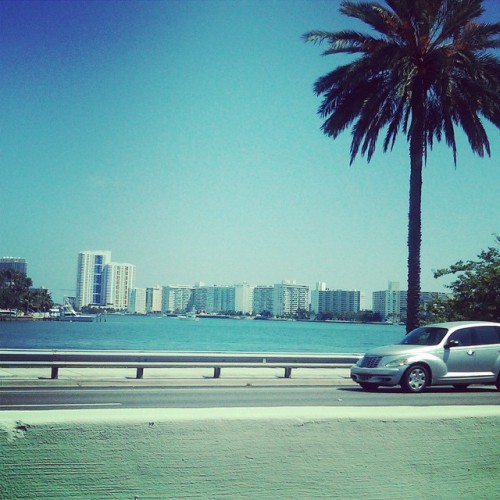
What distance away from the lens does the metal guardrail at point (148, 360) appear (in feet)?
60.0

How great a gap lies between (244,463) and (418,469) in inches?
36.5

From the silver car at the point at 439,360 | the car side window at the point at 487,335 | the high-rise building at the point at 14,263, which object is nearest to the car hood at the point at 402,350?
the silver car at the point at 439,360

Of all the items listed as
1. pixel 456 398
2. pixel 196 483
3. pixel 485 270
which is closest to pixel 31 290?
pixel 485 270

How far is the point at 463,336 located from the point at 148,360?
8.98 meters

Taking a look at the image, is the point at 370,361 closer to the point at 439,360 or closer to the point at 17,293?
the point at 439,360

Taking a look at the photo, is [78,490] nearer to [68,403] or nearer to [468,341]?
[68,403]

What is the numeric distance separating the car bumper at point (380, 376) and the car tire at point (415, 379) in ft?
0.51

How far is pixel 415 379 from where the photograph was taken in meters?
15.6

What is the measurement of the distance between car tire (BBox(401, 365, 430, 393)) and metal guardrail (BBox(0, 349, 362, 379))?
5309mm

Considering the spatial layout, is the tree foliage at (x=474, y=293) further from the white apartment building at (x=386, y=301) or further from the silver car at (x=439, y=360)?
the white apartment building at (x=386, y=301)

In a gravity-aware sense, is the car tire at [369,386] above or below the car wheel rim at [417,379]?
below

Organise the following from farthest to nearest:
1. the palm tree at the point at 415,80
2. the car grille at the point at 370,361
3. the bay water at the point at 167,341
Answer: the bay water at the point at 167,341 < the palm tree at the point at 415,80 < the car grille at the point at 370,361

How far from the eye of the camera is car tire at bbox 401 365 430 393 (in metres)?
15.6

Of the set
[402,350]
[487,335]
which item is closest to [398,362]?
[402,350]
